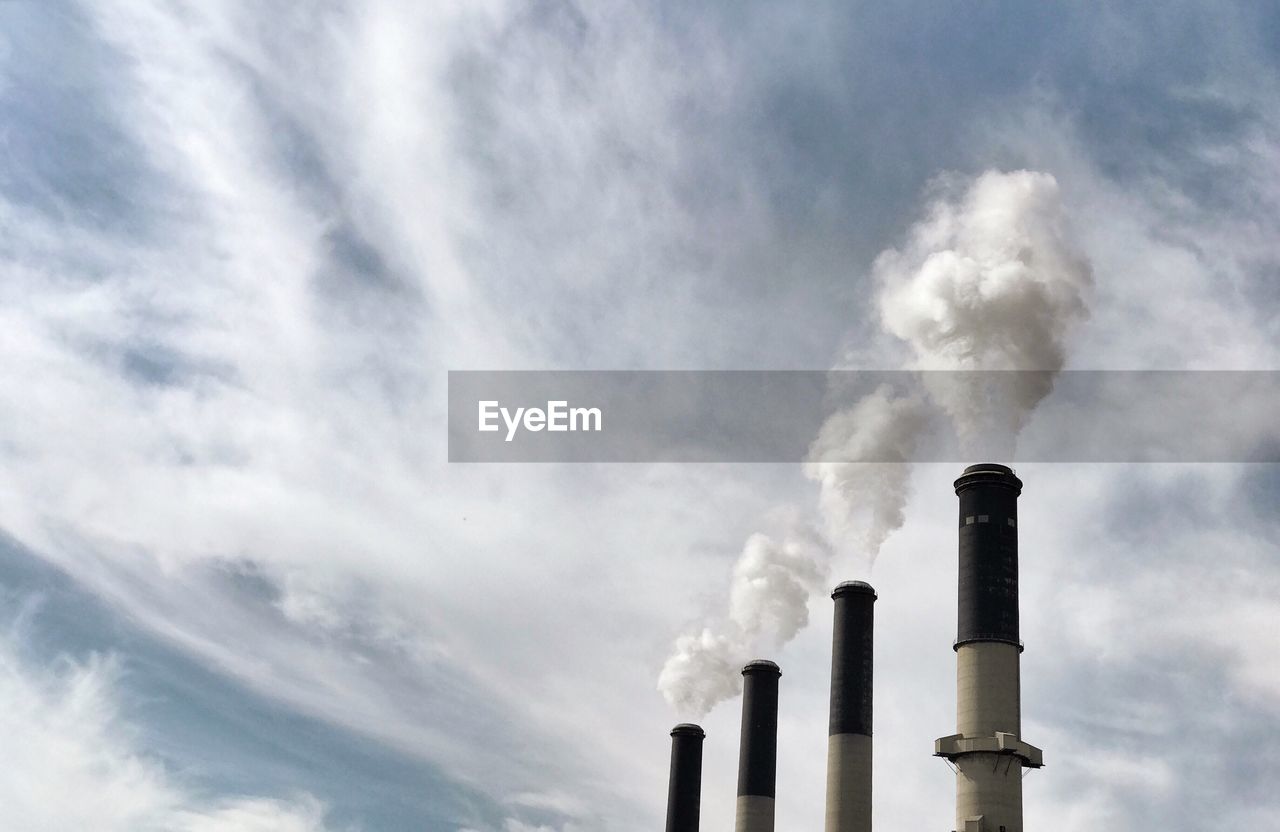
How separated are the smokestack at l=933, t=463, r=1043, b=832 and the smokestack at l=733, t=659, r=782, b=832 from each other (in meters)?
17.8

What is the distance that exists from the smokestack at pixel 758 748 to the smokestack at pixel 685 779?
4.61 meters

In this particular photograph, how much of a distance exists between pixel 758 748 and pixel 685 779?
6171 millimetres

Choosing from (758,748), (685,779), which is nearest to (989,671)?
(758,748)

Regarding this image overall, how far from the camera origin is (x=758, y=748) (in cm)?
5769

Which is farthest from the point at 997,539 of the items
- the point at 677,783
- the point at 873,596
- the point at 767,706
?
the point at 677,783

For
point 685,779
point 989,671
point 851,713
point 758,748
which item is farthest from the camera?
point 685,779

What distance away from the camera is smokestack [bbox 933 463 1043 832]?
1554 inches

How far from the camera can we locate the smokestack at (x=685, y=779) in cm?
6094

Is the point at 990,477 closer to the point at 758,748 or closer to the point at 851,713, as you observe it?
the point at 851,713

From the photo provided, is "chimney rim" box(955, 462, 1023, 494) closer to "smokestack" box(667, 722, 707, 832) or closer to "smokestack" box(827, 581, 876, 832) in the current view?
"smokestack" box(827, 581, 876, 832)

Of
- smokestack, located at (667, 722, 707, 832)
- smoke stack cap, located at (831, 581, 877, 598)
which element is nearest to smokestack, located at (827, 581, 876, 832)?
smoke stack cap, located at (831, 581, 877, 598)

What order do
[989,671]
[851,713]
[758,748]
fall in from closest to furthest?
1. [989,671]
2. [851,713]
3. [758,748]

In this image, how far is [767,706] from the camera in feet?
192

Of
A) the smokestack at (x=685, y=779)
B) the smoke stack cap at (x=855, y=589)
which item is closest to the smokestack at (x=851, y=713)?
the smoke stack cap at (x=855, y=589)
